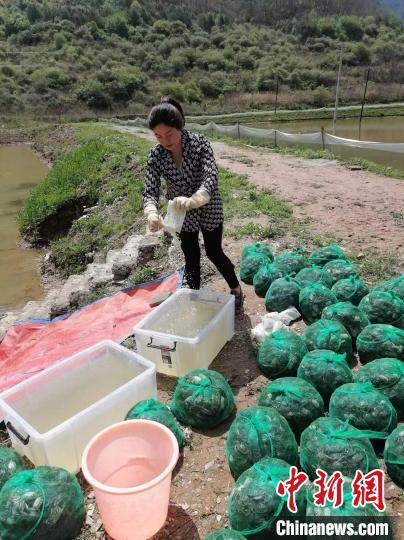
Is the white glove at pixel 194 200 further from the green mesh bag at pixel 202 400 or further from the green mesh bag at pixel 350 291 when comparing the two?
the green mesh bag at pixel 350 291

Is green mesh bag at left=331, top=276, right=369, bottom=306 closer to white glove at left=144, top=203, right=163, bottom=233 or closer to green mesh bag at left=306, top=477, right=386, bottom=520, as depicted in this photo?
white glove at left=144, top=203, right=163, bottom=233

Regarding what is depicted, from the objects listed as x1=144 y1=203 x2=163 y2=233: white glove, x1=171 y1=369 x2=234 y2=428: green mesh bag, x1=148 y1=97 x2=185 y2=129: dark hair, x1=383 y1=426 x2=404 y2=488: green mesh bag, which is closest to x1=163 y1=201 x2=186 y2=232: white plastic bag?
x1=144 y1=203 x2=163 y2=233: white glove

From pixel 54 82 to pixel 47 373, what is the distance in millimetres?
36543

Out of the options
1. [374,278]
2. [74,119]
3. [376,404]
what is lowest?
[74,119]

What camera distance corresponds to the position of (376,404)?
2264 mm

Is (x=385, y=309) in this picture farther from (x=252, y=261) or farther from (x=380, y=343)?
(x=252, y=261)

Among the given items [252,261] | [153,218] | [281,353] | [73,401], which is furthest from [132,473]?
[252,261]

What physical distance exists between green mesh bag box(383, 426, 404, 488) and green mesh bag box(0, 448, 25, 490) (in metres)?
1.76

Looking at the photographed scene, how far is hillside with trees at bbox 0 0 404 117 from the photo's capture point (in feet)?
110

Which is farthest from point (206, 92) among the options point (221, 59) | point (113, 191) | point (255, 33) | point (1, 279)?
point (1, 279)

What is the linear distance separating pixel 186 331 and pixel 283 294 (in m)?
0.83

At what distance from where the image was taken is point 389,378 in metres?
2.45

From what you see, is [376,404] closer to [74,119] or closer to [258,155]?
[258,155]

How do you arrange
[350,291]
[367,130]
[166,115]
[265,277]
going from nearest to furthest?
[166,115], [350,291], [265,277], [367,130]
